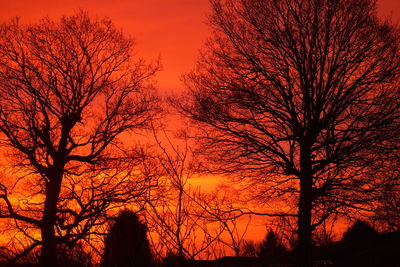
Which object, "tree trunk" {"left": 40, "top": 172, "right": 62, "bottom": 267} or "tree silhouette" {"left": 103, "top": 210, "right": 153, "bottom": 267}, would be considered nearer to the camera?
"tree silhouette" {"left": 103, "top": 210, "right": 153, "bottom": 267}

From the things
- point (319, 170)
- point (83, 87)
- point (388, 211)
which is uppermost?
point (83, 87)

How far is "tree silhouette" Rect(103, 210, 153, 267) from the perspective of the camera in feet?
21.6

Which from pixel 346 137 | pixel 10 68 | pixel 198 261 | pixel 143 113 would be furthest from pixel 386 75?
pixel 10 68

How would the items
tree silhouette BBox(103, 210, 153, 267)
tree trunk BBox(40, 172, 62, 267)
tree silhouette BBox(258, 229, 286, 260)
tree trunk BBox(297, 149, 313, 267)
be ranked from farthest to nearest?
1. tree trunk BBox(40, 172, 62, 267)
2. tree trunk BBox(297, 149, 313, 267)
3. tree silhouette BBox(258, 229, 286, 260)
4. tree silhouette BBox(103, 210, 153, 267)

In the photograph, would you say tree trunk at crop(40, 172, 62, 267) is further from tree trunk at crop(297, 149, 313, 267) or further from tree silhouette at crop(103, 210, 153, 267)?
tree trunk at crop(297, 149, 313, 267)

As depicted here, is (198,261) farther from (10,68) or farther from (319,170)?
(10,68)

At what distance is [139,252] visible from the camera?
7.00m

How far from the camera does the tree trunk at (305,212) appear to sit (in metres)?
11.0

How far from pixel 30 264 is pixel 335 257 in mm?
6557

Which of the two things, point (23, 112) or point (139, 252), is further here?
point (23, 112)

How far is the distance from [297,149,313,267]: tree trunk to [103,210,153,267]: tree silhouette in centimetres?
500

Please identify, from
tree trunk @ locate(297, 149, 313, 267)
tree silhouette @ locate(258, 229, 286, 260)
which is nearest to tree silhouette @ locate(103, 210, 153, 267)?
tree silhouette @ locate(258, 229, 286, 260)

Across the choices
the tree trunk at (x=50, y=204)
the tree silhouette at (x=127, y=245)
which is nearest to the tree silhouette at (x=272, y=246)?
the tree silhouette at (x=127, y=245)

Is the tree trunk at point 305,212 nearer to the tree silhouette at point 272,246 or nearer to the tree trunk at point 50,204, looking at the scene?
the tree silhouette at point 272,246
